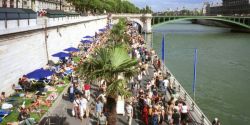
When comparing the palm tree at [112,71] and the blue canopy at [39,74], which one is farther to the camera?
the blue canopy at [39,74]

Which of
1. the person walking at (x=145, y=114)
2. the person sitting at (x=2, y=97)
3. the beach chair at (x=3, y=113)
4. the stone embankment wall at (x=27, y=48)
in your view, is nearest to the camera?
the person walking at (x=145, y=114)

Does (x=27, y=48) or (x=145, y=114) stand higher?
(x=27, y=48)

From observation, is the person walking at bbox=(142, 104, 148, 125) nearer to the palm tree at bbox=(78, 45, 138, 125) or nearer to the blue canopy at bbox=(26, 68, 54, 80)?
the palm tree at bbox=(78, 45, 138, 125)

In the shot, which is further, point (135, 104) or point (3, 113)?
point (135, 104)

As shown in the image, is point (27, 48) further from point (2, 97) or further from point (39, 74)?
point (2, 97)

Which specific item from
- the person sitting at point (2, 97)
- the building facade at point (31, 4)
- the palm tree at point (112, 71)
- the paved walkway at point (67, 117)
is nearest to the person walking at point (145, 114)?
the paved walkway at point (67, 117)

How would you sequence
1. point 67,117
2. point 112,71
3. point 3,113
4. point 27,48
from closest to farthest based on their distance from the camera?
point 112,71 → point 3,113 → point 67,117 → point 27,48

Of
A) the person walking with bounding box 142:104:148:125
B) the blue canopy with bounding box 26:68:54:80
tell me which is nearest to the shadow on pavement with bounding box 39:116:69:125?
the person walking with bounding box 142:104:148:125

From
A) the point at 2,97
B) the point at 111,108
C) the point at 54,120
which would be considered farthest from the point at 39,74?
the point at 111,108

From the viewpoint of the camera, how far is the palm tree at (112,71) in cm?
1349

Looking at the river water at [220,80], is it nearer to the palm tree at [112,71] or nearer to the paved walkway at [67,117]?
the paved walkway at [67,117]

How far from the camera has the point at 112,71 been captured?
534 inches

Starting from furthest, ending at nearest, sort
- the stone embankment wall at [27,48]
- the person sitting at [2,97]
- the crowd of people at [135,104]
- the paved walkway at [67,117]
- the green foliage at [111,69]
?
1. the stone embankment wall at [27,48]
2. the person sitting at [2,97]
3. the paved walkway at [67,117]
4. the crowd of people at [135,104]
5. the green foliage at [111,69]

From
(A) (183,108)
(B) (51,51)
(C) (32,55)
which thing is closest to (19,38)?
(C) (32,55)
